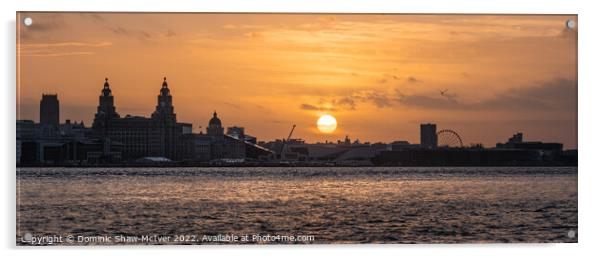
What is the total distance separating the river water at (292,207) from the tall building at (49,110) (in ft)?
1.43

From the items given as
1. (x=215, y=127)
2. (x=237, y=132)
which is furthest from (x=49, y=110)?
(x=237, y=132)

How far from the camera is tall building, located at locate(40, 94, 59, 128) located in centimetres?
1177

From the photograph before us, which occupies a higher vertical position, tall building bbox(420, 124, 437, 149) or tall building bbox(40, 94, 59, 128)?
tall building bbox(40, 94, 59, 128)

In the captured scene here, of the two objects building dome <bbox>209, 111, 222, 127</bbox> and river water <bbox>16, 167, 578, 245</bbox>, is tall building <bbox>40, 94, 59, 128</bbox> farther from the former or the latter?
building dome <bbox>209, 111, 222, 127</bbox>

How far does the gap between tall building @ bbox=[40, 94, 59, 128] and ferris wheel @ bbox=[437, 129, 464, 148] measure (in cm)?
353

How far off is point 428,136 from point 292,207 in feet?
4.87

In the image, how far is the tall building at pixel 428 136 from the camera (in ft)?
41.3

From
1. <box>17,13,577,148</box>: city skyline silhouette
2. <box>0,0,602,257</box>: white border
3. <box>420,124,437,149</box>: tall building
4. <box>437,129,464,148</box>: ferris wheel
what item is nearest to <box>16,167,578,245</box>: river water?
<box>0,0,602,257</box>: white border

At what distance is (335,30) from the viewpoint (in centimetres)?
1177

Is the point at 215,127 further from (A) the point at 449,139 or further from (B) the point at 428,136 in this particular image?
(A) the point at 449,139

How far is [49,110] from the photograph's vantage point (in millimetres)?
11914
